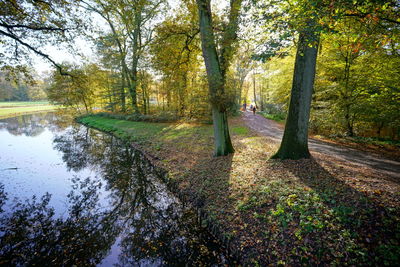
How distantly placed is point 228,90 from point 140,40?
1933cm

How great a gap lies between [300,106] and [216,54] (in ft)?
12.2

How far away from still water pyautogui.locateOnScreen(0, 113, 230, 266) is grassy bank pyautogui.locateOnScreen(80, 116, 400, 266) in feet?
2.33

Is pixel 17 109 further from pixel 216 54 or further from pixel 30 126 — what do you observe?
pixel 216 54

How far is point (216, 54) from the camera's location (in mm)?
6891

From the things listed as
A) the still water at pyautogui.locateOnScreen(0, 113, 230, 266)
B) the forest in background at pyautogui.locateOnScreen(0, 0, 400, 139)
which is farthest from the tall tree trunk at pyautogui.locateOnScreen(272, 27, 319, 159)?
the still water at pyautogui.locateOnScreen(0, 113, 230, 266)

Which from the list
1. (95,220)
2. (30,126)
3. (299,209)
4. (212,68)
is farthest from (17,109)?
(299,209)

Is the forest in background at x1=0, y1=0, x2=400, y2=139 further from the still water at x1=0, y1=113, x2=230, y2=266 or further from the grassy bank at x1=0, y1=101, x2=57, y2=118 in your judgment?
the grassy bank at x1=0, y1=101, x2=57, y2=118

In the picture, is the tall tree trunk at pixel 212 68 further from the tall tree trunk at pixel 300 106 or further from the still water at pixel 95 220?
the still water at pixel 95 220

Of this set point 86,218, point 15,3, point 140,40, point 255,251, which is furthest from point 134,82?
point 255,251

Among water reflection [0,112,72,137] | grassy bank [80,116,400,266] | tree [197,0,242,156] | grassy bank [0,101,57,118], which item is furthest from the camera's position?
grassy bank [0,101,57,118]

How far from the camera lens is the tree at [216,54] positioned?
6363 mm

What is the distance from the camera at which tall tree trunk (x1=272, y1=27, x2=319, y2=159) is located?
5.57 m

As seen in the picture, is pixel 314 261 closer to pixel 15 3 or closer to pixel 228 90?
pixel 228 90

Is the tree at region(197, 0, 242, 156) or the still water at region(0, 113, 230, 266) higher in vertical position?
the tree at region(197, 0, 242, 156)
